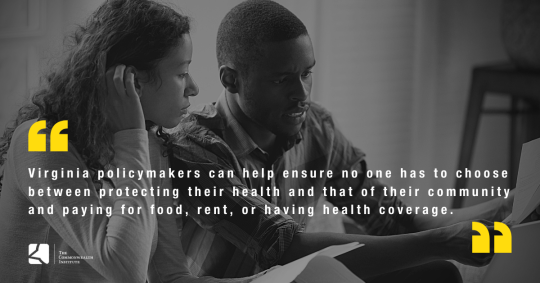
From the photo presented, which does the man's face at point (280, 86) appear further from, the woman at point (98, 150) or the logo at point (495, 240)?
the logo at point (495, 240)

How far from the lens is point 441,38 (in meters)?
2.46

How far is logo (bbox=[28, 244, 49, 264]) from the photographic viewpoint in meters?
0.80

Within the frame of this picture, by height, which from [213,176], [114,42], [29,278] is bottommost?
[29,278]

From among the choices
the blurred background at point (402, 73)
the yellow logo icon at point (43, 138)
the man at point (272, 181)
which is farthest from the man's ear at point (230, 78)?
Answer: the blurred background at point (402, 73)

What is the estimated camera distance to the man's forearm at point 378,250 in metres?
0.84

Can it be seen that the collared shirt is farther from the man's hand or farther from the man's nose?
the man's hand

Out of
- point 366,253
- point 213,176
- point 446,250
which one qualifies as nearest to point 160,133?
point 213,176

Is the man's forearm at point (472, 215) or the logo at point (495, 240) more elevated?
the logo at point (495, 240)

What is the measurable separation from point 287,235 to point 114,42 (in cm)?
39

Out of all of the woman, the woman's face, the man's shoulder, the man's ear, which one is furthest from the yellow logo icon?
the man's shoulder

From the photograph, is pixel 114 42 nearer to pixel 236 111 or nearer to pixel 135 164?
pixel 135 164

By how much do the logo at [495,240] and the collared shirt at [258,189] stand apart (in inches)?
10.6

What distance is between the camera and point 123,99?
0.82 meters

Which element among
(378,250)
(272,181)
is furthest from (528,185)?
(272,181)
